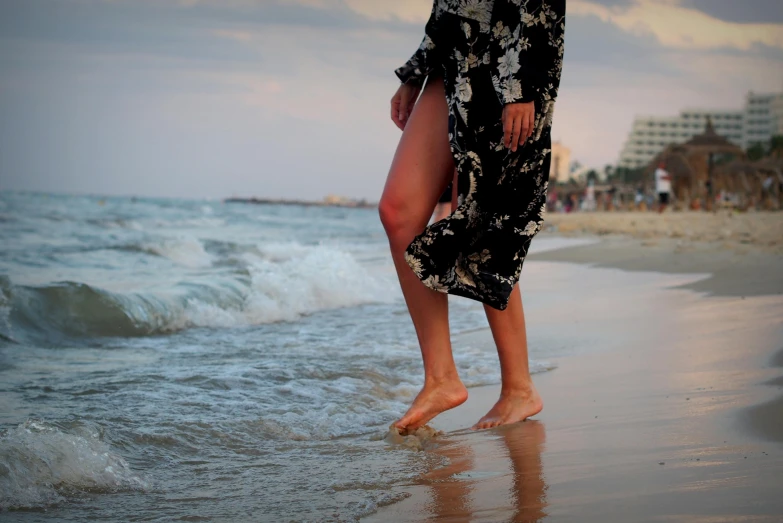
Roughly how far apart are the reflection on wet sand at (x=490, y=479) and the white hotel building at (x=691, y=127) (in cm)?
14301

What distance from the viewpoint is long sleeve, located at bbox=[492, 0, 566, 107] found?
7.13ft

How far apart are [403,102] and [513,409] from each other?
0.92 m

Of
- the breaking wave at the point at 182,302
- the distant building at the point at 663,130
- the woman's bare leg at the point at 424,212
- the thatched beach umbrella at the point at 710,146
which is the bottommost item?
the breaking wave at the point at 182,302

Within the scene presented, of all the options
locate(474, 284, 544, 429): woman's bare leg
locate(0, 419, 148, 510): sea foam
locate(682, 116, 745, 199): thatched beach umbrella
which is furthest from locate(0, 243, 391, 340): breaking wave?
locate(682, 116, 745, 199): thatched beach umbrella

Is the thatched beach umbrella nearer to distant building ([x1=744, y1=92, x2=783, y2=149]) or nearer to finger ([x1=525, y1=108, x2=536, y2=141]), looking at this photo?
finger ([x1=525, y1=108, x2=536, y2=141])

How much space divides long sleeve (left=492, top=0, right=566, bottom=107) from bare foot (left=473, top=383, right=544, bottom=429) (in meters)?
0.79

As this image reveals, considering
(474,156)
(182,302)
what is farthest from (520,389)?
(182,302)

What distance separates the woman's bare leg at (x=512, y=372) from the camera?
7.80 ft

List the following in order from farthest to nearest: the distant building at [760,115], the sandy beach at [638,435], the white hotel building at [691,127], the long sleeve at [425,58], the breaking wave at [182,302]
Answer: the white hotel building at [691,127] < the distant building at [760,115] < the breaking wave at [182,302] < the long sleeve at [425,58] < the sandy beach at [638,435]

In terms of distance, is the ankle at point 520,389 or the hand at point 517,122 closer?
the hand at point 517,122

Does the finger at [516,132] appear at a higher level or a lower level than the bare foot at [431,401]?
higher

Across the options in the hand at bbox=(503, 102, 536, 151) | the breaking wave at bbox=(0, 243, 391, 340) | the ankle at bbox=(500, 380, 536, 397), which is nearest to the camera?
the hand at bbox=(503, 102, 536, 151)

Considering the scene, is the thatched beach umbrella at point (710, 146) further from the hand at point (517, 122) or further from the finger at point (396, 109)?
the hand at point (517, 122)

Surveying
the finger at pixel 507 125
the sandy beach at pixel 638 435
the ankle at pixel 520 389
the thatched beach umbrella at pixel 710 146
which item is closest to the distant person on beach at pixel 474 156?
the finger at pixel 507 125
